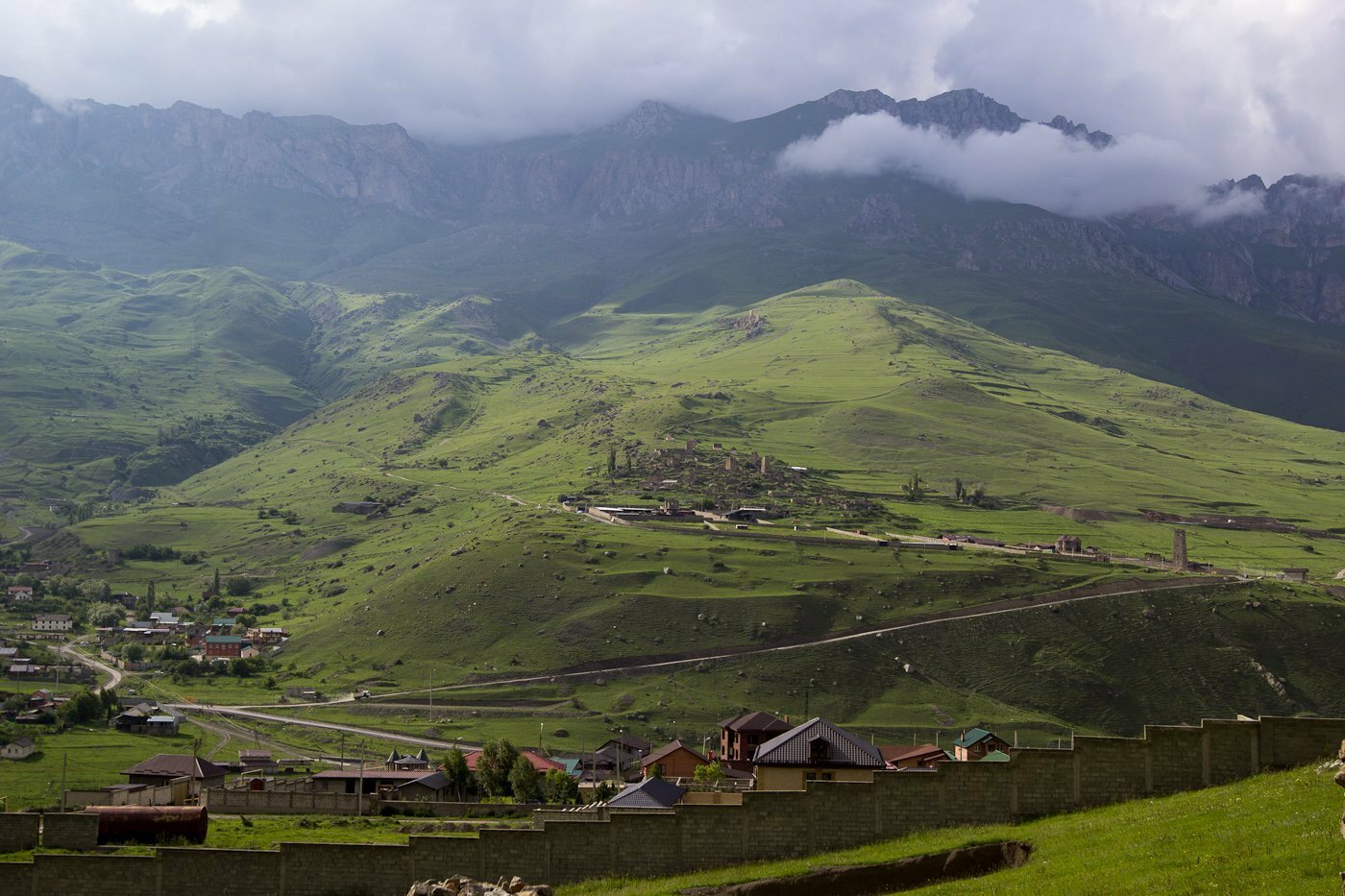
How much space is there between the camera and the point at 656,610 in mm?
167250

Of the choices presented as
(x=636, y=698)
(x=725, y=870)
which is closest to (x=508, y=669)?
(x=636, y=698)

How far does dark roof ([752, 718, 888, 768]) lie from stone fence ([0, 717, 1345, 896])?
19495 mm

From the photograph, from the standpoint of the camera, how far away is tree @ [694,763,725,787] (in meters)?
77.9

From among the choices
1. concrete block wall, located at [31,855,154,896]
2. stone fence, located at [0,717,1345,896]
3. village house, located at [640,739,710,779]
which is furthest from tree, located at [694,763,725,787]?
concrete block wall, located at [31,855,154,896]

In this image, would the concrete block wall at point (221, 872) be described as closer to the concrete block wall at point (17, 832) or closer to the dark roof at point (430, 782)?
the concrete block wall at point (17, 832)

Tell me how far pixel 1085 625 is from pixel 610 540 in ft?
200

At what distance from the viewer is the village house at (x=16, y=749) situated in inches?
4771

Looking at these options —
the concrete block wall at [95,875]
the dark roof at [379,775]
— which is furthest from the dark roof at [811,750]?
the dark roof at [379,775]

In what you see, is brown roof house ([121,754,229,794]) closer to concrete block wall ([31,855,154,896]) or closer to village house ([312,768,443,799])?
village house ([312,768,443,799])

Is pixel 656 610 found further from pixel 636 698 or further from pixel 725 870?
pixel 725 870

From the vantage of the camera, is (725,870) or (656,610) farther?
(656,610)

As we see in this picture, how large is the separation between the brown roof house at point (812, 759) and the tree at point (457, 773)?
94.4ft

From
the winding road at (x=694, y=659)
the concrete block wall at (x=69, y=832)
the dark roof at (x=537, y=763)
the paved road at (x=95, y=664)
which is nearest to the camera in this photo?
the concrete block wall at (x=69, y=832)

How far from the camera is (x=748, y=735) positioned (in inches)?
3841
